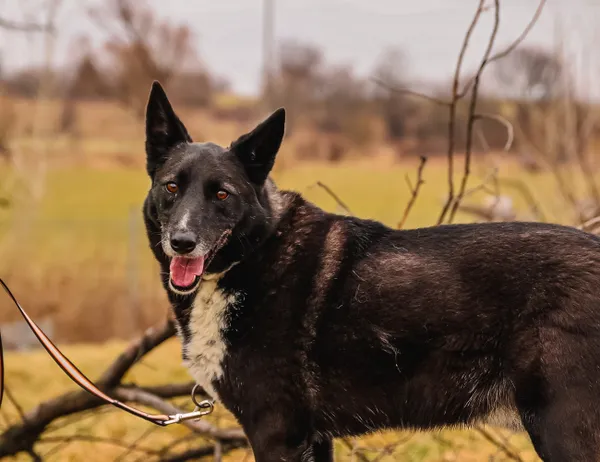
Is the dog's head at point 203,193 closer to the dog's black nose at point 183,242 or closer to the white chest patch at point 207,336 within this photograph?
the dog's black nose at point 183,242

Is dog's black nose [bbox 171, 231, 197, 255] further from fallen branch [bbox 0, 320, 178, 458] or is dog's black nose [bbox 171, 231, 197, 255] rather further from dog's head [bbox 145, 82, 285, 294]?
fallen branch [bbox 0, 320, 178, 458]

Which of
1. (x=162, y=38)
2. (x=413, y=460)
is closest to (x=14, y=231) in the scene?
(x=162, y=38)

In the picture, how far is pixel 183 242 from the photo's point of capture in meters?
3.23

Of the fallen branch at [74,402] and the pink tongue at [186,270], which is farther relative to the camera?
the fallen branch at [74,402]

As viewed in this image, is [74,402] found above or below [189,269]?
below

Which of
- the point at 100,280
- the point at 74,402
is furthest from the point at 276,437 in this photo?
the point at 100,280

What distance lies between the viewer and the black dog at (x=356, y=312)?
308 cm

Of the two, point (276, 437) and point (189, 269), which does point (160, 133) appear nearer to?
point (189, 269)

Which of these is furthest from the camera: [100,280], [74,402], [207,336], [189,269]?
[100,280]

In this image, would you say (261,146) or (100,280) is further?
(100,280)

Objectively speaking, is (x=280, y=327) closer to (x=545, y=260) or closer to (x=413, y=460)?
(x=545, y=260)

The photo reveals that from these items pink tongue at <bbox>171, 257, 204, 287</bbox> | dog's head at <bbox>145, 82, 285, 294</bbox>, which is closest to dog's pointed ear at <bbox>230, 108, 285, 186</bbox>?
dog's head at <bbox>145, 82, 285, 294</bbox>

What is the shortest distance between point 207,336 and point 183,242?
1.78 feet

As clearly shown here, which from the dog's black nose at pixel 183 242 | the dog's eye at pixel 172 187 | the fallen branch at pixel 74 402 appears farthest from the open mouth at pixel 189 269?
the fallen branch at pixel 74 402
